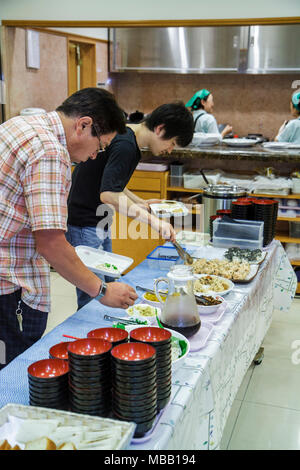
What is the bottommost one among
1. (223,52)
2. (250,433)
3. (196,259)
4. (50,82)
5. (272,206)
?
(250,433)

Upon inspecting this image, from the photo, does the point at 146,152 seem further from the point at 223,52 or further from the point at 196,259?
the point at 223,52

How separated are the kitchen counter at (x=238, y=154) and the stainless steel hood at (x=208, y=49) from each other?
2.34m

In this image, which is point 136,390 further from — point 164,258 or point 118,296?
point 164,258

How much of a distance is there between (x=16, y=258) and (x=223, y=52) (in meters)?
5.47

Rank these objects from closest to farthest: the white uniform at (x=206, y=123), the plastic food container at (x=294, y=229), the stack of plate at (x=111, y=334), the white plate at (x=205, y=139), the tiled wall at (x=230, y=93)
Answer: the stack of plate at (x=111, y=334), the plastic food container at (x=294, y=229), the white plate at (x=205, y=139), the white uniform at (x=206, y=123), the tiled wall at (x=230, y=93)

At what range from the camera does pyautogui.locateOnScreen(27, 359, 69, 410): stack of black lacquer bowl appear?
3.63 feet

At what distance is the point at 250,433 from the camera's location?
2324 mm

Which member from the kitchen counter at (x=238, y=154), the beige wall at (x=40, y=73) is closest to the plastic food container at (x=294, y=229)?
the kitchen counter at (x=238, y=154)

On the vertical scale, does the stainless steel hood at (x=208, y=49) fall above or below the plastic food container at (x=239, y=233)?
above

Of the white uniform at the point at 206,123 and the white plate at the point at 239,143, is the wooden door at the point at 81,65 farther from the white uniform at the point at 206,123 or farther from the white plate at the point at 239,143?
the white plate at the point at 239,143

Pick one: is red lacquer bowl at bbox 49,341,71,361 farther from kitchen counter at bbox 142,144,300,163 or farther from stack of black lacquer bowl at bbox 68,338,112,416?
kitchen counter at bbox 142,144,300,163

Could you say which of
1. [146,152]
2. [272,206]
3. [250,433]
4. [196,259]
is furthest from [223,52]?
[250,433]

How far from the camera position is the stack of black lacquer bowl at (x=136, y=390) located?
1.06 metres

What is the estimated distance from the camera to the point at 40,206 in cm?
137
